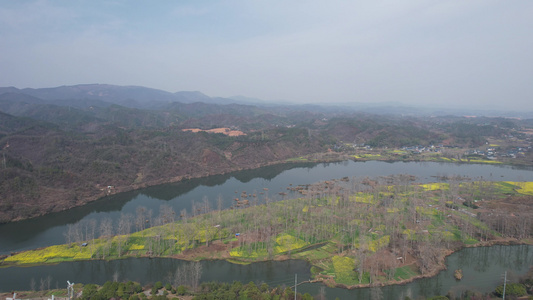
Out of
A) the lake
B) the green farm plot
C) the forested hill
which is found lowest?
the lake

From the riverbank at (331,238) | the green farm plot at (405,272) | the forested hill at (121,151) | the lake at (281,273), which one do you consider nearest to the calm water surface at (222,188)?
the forested hill at (121,151)

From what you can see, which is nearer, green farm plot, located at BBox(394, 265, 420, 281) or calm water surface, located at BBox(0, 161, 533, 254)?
green farm plot, located at BBox(394, 265, 420, 281)

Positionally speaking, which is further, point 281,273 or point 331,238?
point 331,238

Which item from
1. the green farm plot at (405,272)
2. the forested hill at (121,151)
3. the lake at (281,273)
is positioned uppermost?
the forested hill at (121,151)

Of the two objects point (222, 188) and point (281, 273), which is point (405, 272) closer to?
point (281, 273)

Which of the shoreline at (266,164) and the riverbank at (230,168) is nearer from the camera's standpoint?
the riverbank at (230,168)

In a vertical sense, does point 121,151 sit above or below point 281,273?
above

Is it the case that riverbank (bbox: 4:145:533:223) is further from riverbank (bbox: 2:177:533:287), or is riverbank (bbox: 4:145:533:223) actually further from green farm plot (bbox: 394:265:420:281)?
green farm plot (bbox: 394:265:420:281)

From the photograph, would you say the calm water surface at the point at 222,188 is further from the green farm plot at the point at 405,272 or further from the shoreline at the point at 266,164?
the green farm plot at the point at 405,272

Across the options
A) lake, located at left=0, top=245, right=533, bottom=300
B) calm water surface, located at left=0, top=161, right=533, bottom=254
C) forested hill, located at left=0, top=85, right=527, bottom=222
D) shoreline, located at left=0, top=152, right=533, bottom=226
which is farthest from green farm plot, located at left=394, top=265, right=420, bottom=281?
forested hill, located at left=0, top=85, right=527, bottom=222

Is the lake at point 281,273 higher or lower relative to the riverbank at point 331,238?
lower

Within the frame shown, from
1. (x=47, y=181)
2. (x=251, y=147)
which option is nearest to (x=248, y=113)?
(x=251, y=147)

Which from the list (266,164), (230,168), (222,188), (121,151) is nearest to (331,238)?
(222,188)
